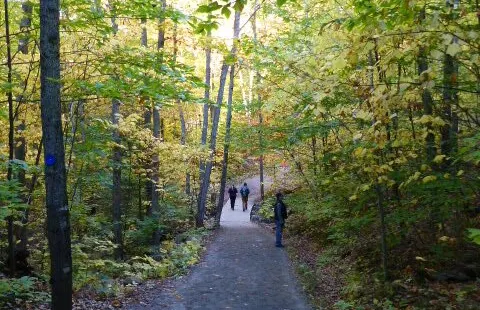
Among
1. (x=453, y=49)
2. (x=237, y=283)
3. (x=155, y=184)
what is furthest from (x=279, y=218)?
(x=453, y=49)

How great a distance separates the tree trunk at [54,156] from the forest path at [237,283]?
279 centimetres

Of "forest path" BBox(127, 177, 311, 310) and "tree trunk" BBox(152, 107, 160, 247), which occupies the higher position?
"tree trunk" BBox(152, 107, 160, 247)

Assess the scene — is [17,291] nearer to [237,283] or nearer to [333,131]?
[237,283]

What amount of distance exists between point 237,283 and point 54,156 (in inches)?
232

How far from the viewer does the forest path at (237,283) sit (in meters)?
8.27

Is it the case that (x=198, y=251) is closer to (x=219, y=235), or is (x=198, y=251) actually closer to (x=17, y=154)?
(x=219, y=235)

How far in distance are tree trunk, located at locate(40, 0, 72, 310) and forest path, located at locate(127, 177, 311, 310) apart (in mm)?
2791

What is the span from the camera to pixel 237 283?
32.4 feet

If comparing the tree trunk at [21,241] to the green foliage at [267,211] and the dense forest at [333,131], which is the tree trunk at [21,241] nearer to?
the dense forest at [333,131]

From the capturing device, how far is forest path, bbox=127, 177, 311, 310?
8.27 m

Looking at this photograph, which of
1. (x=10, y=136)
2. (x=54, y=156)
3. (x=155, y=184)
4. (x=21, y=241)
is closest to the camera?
(x=54, y=156)

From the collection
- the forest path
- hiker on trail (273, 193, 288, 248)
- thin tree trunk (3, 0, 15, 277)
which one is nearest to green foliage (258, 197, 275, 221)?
the forest path

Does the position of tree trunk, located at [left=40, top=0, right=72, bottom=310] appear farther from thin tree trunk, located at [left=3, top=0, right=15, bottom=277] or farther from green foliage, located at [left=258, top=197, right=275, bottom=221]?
green foliage, located at [left=258, top=197, right=275, bottom=221]

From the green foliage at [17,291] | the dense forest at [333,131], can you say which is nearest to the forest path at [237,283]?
the dense forest at [333,131]
